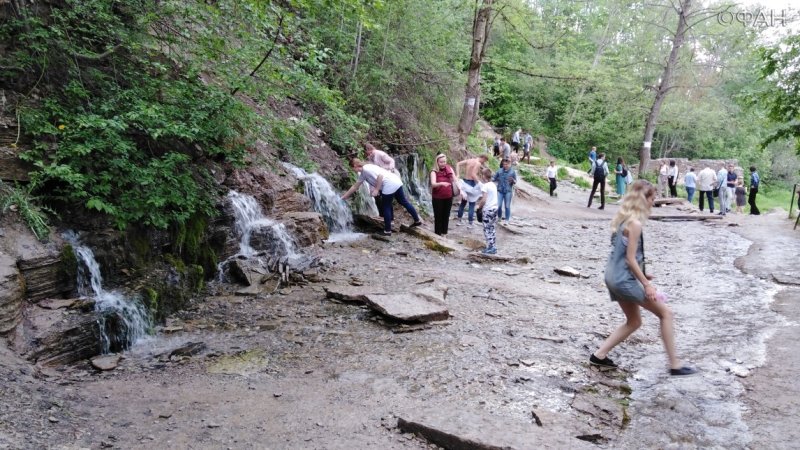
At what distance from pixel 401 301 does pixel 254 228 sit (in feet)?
10.5

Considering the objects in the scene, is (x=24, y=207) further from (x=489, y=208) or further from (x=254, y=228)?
(x=489, y=208)

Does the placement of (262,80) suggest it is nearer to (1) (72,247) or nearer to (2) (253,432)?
(1) (72,247)

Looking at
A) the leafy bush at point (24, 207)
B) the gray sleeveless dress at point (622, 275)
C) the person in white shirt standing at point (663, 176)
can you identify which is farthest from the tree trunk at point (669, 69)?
the leafy bush at point (24, 207)

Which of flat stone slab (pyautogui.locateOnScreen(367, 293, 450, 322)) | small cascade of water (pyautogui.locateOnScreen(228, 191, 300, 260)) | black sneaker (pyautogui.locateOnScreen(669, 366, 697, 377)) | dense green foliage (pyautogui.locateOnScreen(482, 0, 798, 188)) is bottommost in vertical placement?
black sneaker (pyautogui.locateOnScreen(669, 366, 697, 377))

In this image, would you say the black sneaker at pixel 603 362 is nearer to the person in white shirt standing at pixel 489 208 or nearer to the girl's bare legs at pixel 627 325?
the girl's bare legs at pixel 627 325

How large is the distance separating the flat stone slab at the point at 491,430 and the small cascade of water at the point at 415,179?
11.0 metres

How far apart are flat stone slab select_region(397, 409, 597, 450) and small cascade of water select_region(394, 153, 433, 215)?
1097 centimetres

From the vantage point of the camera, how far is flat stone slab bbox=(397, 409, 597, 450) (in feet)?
12.3

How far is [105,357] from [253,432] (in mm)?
2224

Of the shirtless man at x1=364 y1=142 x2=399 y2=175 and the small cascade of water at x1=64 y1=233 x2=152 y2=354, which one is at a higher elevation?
the shirtless man at x1=364 y1=142 x2=399 y2=175

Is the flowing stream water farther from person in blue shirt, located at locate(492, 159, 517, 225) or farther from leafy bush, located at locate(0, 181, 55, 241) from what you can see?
leafy bush, located at locate(0, 181, 55, 241)

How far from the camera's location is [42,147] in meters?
5.86

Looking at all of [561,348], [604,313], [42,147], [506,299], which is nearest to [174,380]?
[42,147]

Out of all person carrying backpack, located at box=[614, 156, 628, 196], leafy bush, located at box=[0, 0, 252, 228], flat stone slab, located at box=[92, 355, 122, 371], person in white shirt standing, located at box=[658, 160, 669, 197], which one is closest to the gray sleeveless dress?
flat stone slab, located at box=[92, 355, 122, 371]
